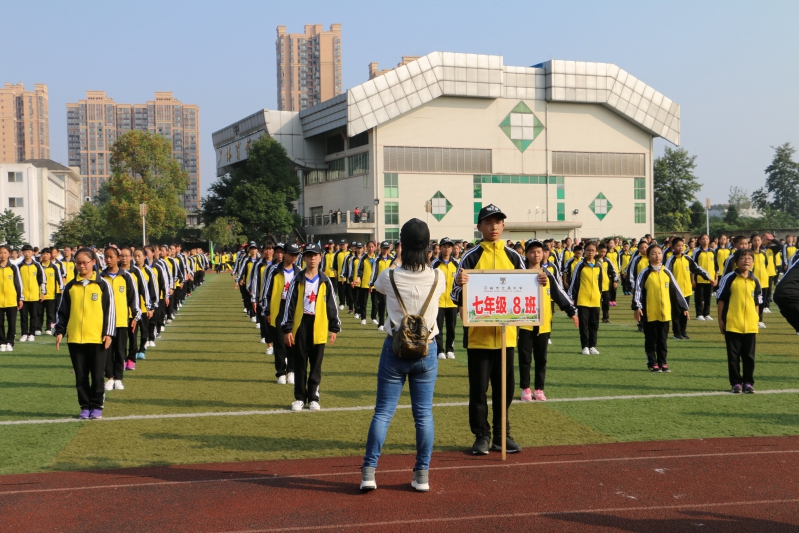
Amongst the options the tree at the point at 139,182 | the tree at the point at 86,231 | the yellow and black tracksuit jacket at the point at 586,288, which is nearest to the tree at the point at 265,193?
the tree at the point at 139,182

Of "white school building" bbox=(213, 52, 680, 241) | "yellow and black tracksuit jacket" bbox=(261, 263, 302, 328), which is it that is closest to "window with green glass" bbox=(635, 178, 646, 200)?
"white school building" bbox=(213, 52, 680, 241)

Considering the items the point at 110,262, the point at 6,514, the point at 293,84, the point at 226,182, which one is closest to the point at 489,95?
the point at 226,182

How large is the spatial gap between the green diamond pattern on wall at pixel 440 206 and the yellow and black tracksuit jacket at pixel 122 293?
50.3m

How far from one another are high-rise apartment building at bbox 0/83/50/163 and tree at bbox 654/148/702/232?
14654 cm

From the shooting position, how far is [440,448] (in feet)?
22.9

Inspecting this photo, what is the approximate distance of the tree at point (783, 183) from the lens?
301 ft

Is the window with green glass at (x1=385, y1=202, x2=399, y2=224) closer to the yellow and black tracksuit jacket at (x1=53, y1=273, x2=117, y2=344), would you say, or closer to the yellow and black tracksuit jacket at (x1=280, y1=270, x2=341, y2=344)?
the yellow and black tracksuit jacket at (x1=280, y1=270, x2=341, y2=344)

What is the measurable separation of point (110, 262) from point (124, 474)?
4009 mm

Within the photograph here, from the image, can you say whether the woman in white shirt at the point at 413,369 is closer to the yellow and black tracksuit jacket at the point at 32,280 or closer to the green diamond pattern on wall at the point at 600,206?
the yellow and black tracksuit jacket at the point at 32,280

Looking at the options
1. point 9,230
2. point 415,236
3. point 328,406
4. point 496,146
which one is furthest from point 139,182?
point 415,236

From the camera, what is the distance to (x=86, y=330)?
8.45 metres

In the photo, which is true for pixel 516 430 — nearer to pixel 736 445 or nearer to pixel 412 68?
pixel 736 445

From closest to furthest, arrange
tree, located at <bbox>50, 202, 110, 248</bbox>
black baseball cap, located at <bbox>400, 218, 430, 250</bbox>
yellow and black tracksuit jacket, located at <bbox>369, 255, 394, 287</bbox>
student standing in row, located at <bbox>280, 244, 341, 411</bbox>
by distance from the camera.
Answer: black baseball cap, located at <bbox>400, 218, 430, 250</bbox>, student standing in row, located at <bbox>280, 244, 341, 411</bbox>, yellow and black tracksuit jacket, located at <bbox>369, 255, 394, 287</bbox>, tree, located at <bbox>50, 202, 110, 248</bbox>

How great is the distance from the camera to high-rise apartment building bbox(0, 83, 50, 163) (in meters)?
175
